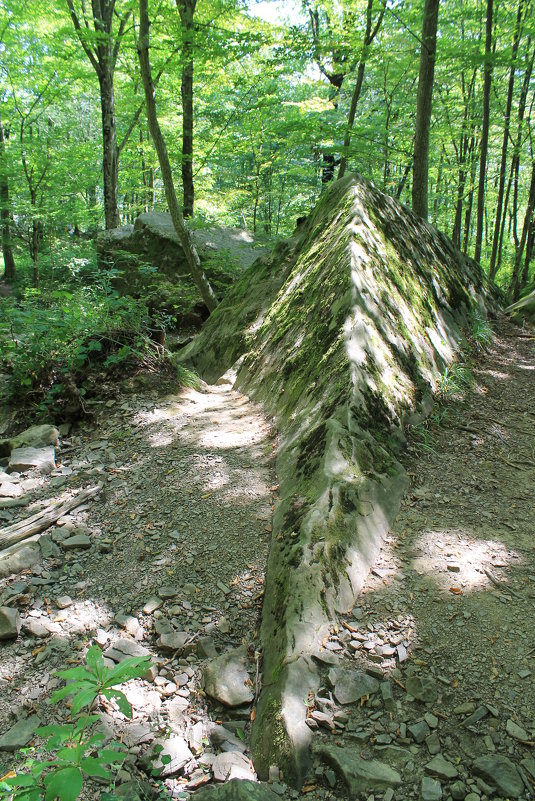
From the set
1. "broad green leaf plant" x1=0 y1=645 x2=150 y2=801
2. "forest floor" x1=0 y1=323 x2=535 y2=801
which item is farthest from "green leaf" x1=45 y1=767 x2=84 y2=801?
"forest floor" x1=0 y1=323 x2=535 y2=801

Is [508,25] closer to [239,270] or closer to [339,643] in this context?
[239,270]

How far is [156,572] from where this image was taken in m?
3.01

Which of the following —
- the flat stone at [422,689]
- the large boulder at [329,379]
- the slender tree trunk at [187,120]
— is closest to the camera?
the flat stone at [422,689]

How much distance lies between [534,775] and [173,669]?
5.20 ft

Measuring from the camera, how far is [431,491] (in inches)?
130

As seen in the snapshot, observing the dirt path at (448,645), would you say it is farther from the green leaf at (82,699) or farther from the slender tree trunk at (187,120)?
the slender tree trunk at (187,120)

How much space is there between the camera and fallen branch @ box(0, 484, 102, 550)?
337cm

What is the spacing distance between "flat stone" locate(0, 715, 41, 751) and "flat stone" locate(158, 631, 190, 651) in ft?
2.09

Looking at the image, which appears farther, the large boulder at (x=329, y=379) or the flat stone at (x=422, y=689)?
the large boulder at (x=329, y=379)

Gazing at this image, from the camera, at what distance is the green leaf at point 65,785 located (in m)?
1.25

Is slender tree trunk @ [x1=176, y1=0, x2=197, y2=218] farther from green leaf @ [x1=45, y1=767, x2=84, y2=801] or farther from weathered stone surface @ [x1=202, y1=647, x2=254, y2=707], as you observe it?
green leaf @ [x1=45, y1=767, x2=84, y2=801]

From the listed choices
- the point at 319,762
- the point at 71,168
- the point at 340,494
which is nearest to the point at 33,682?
the point at 319,762

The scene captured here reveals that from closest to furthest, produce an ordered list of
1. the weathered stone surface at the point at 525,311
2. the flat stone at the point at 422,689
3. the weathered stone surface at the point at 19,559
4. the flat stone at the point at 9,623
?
1. the flat stone at the point at 422,689
2. the flat stone at the point at 9,623
3. the weathered stone surface at the point at 19,559
4. the weathered stone surface at the point at 525,311

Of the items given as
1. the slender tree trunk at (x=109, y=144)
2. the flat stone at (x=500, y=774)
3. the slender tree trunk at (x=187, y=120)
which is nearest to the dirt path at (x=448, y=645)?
the flat stone at (x=500, y=774)
